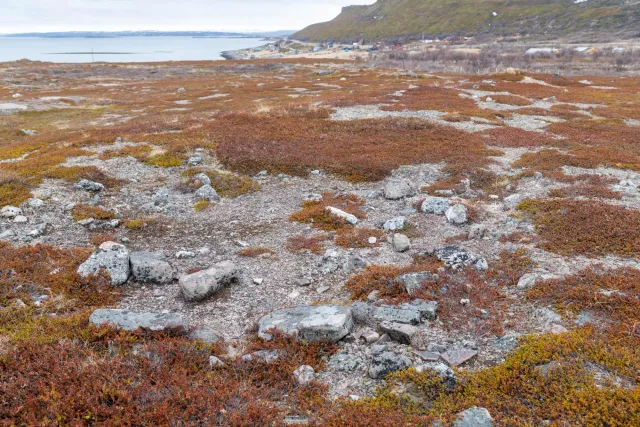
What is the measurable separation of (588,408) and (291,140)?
2309 centimetres

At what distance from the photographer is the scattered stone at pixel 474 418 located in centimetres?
589

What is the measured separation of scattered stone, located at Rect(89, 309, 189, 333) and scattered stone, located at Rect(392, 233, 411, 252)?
23.9 ft

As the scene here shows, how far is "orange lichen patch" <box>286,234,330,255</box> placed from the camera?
523 inches

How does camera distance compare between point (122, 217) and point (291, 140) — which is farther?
point (291, 140)

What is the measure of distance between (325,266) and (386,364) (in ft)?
16.6

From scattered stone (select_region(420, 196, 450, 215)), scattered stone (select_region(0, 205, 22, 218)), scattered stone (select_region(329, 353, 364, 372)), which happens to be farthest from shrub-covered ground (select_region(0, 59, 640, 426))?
scattered stone (select_region(420, 196, 450, 215))

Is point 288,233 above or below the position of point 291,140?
below

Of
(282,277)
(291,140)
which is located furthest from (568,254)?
(291,140)

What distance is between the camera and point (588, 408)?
594cm

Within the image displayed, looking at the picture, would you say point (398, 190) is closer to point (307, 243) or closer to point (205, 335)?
point (307, 243)

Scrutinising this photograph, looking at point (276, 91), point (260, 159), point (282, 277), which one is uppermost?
point (276, 91)

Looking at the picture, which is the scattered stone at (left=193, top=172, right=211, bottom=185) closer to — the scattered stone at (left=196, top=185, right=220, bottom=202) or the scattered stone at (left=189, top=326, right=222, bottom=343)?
the scattered stone at (left=196, top=185, right=220, bottom=202)

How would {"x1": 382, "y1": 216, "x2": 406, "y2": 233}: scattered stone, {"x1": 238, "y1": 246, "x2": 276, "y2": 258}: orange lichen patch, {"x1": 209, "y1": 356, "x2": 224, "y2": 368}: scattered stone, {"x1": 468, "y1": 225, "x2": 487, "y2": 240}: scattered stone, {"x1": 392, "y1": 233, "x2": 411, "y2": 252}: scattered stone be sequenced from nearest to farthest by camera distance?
{"x1": 209, "y1": 356, "x2": 224, "y2": 368}: scattered stone → {"x1": 392, "y1": 233, "x2": 411, "y2": 252}: scattered stone → {"x1": 238, "y1": 246, "x2": 276, "y2": 258}: orange lichen patch → {"x1": 468, "y1": 225, "x2": 487, "y2": 240}: scattered stone → {"x1": 382, "y1": 216, "x2": 406, "y2": 233}: scattered stone

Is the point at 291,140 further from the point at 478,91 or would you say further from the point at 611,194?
the point at 478,91
